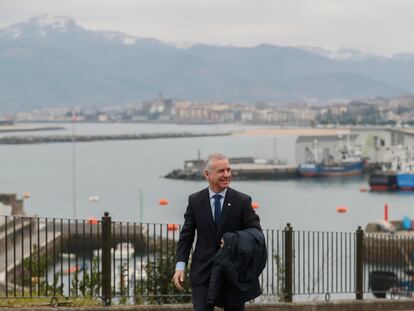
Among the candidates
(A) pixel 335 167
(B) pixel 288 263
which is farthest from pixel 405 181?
(B) pixel 288 263

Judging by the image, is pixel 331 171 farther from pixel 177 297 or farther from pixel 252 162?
pixel 177 297

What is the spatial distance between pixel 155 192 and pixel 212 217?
6999 centimetres

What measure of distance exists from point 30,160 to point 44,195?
5677cm

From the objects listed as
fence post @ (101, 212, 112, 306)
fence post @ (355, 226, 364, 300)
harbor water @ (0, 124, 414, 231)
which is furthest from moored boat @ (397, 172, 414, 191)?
fence post @ (101, 212, 112, 306)

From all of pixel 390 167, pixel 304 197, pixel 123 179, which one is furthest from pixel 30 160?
pixel 304 197

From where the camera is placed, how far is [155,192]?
7494 centimetres

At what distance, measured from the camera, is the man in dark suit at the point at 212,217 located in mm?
5039

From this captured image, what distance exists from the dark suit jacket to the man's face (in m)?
0.07

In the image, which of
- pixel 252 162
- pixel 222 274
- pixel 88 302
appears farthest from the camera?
pixel 252 162

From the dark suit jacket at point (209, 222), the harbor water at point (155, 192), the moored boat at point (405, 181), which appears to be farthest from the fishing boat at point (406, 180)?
the dark suit jacket at point (209, 222)

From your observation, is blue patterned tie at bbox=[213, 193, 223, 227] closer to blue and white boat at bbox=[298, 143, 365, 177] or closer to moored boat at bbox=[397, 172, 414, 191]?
moored boat at bbox=[397, 172, 414, 191]

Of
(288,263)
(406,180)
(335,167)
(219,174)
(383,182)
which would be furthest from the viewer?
(335,167)

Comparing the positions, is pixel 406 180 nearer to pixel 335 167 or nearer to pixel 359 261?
pixel 335 167

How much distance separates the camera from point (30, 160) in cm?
12850
